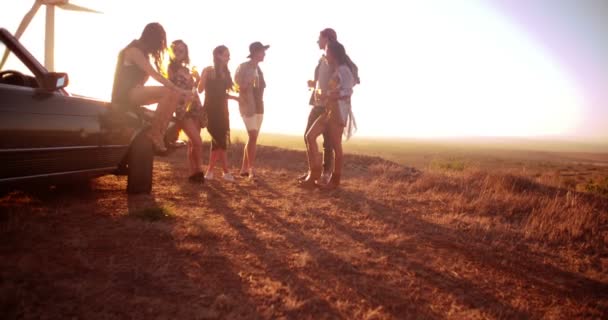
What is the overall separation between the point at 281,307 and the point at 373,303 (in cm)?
48

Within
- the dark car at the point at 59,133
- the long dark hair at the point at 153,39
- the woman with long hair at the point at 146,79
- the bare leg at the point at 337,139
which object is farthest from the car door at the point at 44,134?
the bare leg at the point at 337,139

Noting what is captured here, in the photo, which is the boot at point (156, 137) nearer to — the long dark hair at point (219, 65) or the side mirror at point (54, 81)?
the side mirror at point (54, 81)

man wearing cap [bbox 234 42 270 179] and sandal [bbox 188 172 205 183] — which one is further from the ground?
man wearing cap [bbox 234 42 270 179]

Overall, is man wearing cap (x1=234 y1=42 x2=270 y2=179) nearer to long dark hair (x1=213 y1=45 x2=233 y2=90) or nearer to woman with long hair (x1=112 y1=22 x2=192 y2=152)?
long dark hair (x1=213 y1=45 x2=233 y2=90)

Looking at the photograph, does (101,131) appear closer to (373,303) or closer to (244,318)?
(244,318)

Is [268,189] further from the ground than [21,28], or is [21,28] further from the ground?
[21,28]

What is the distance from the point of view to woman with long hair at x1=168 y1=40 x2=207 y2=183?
444cm

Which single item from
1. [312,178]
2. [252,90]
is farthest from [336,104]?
[252,90]

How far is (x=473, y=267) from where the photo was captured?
237 cm

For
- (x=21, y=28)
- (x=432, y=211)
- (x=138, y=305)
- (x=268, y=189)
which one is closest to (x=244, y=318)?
(x=138, y=305)

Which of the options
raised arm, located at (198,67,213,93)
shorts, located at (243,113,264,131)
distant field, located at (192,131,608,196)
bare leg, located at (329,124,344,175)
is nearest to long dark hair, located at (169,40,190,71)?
raised arm, located at (198,67,213,93)

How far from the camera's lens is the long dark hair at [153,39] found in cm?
383

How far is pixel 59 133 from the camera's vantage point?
→ 113 inches

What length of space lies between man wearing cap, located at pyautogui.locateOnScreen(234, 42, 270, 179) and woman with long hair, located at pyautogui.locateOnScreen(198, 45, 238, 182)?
7.7 inches
